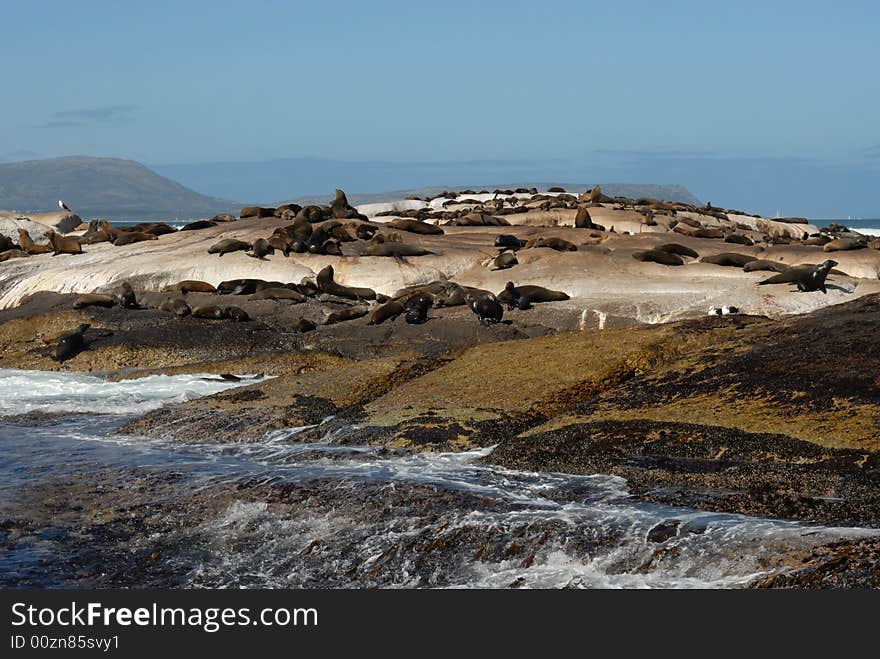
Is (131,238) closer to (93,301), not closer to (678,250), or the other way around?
(93,301)

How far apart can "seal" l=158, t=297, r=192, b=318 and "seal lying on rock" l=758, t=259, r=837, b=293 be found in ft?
31.8

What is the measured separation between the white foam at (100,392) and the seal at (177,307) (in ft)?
11.0

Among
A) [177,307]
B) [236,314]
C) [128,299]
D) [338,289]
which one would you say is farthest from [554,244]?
[128,299]

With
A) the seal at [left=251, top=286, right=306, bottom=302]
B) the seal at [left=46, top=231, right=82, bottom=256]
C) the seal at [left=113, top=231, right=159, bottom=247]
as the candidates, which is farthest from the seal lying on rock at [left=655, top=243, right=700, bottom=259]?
the seal at [left=46, top=231, right=82, bottom=256]

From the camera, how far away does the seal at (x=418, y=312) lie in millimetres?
17750

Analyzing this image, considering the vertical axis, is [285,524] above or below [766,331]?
below

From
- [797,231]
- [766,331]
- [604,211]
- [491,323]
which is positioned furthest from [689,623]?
[797,231]

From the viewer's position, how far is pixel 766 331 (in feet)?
39.2

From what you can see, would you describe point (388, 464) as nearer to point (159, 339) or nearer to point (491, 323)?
point (491, 323)

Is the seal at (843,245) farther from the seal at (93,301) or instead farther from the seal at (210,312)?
the seal at (93,301)

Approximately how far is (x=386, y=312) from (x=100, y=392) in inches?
194

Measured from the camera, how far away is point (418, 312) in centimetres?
1778

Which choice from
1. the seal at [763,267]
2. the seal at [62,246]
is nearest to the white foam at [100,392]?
the seal at [62,246]

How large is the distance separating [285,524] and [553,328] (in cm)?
975
